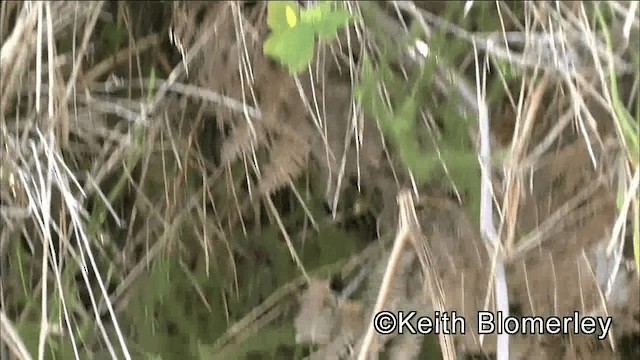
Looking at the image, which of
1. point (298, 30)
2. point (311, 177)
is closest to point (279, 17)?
point (298, 30)

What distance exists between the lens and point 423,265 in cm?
68

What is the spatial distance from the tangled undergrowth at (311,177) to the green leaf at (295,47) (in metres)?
0.01

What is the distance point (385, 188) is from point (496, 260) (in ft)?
0.48

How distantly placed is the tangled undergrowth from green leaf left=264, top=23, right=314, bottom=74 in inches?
0.4

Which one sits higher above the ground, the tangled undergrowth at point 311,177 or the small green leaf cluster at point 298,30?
the small green leaf cluster at point 298,30

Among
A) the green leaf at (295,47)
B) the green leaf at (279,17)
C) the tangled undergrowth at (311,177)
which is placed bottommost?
the tangled undergrowth at (311,177)

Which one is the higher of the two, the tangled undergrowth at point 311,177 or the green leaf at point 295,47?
the green leaf at point 295,47

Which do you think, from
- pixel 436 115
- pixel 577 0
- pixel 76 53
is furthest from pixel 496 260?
pixel 76 53

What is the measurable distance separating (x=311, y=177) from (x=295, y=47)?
14 centimetres

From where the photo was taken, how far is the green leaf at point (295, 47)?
2.36ft

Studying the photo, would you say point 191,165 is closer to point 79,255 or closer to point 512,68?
point 79,255

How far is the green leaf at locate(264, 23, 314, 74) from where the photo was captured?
72 cm

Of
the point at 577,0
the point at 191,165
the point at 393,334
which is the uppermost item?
the point at 577,0

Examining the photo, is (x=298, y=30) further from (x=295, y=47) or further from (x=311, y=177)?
(x=311, y=177)
